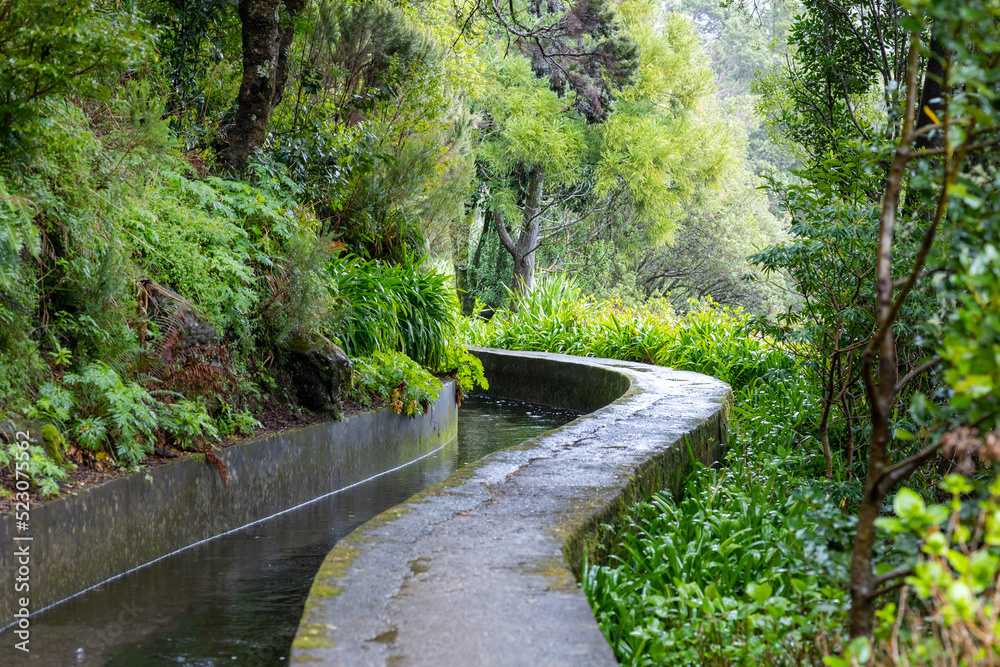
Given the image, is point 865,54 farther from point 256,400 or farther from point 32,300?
point 32,300

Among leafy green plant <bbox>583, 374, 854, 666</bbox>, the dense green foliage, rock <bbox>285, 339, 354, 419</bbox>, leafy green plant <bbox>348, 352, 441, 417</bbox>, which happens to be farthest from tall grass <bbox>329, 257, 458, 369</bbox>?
leafy green plant <bbox>583, 374, 854, 666</bbox>

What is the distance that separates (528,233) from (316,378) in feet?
45.7

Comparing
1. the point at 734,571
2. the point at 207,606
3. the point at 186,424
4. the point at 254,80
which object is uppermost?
the point at 254,80

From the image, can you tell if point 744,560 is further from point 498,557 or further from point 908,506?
point 908,506

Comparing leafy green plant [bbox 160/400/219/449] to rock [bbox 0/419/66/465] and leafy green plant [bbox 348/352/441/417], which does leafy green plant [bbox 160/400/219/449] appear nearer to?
rock [bbox 0/419/66/465]

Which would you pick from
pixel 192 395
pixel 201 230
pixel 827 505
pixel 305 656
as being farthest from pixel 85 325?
pixel 827 505

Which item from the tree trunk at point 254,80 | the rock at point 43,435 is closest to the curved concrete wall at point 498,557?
the rock at point 43,435

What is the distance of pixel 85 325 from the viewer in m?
4.56

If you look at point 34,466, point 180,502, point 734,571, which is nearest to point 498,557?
point 734,571

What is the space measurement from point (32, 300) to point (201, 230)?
1501 millimetres

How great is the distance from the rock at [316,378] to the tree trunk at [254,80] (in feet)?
5.85

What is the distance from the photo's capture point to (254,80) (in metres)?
7.13

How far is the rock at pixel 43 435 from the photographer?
3.97m

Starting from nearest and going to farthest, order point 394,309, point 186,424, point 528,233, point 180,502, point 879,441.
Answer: point 879,441 < point 180,502 < point 186,424 < point 394,309 < point 528,233
